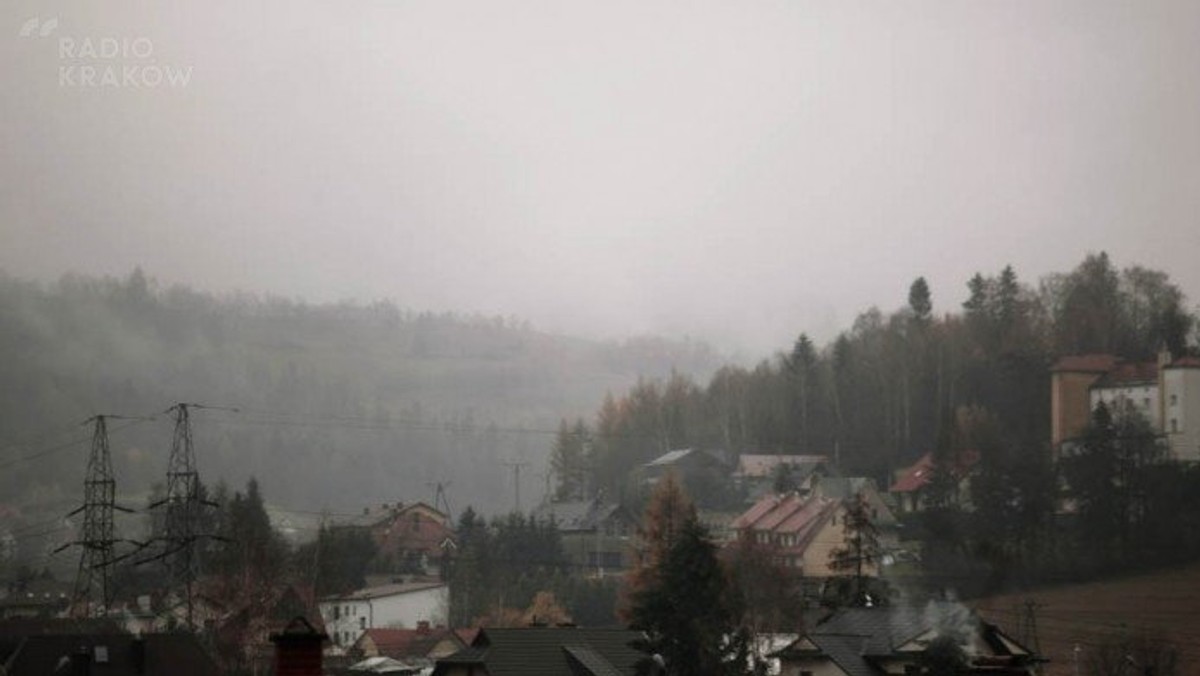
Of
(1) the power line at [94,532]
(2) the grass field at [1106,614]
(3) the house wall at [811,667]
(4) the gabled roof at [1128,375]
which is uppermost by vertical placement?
(4) the gabled roof at [1128,375]

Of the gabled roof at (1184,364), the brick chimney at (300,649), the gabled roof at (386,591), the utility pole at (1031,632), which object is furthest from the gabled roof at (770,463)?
the brick chimney at (300,649)

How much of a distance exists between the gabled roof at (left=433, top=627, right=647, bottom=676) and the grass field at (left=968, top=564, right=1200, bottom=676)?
18862mm

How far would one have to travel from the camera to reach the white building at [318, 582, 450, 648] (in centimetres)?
9425

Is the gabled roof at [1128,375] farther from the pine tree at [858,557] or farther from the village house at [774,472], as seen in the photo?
the pine tree at [858,557]

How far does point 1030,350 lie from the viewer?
159750 millimetres

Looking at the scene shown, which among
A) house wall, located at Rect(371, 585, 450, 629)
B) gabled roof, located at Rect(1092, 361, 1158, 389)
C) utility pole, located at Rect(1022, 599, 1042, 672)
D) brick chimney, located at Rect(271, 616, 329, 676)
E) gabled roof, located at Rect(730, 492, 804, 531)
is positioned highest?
gabled roof, located at Rect(1092, 361, 1158, 389)

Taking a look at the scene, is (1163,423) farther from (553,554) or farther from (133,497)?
(133,497)

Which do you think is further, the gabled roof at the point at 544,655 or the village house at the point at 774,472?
the village house at the point at 774,472

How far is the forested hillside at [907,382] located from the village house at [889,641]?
85.7m

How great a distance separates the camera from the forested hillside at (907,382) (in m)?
152

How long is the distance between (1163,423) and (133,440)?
2321 inches

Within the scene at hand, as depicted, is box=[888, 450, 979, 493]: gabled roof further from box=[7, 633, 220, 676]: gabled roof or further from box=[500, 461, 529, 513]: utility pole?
box=[7, 633, 220, 676]: gabled roof

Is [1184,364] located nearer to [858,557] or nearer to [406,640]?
[858,557]

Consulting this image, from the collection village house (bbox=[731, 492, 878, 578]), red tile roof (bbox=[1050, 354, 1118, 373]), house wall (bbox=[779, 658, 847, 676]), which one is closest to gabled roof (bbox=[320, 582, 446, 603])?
village house (bbox=[731, 492, 878, 578])
